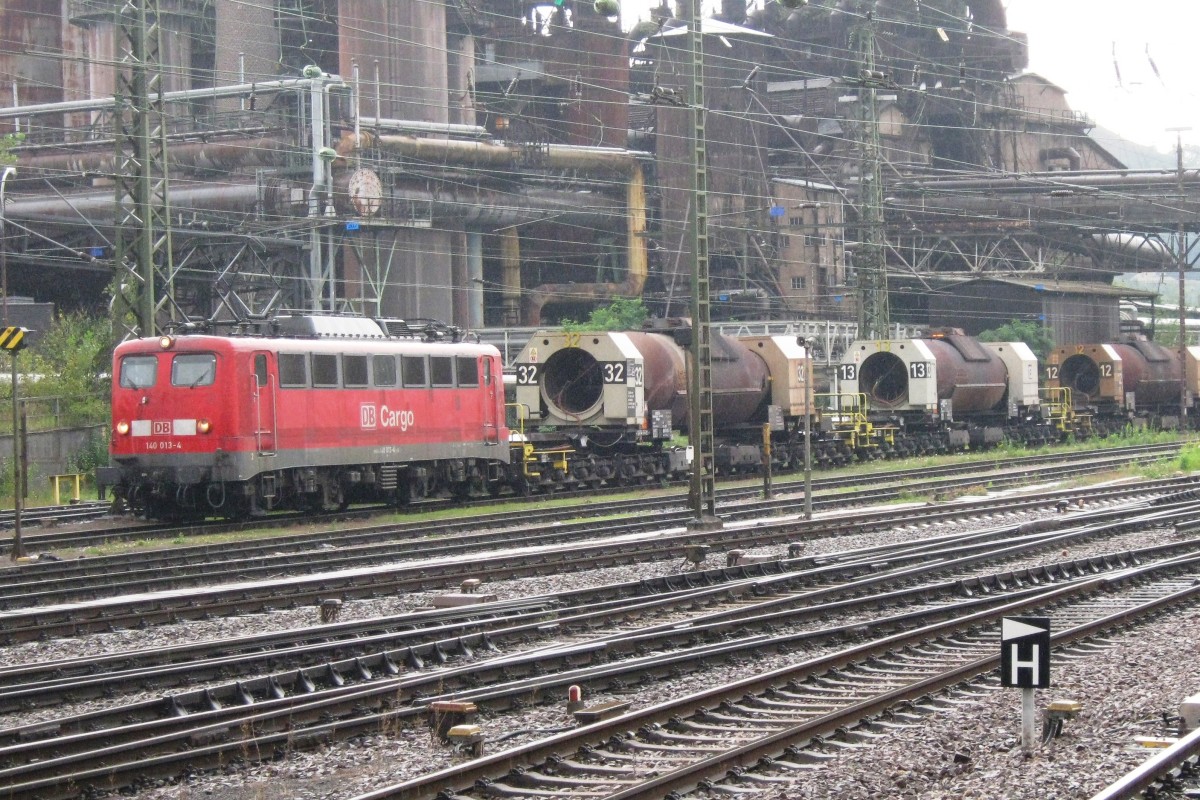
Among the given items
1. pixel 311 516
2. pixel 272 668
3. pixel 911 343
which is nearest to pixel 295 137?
pixel 911 343

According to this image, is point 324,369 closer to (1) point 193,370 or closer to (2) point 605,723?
(1) point 193,370

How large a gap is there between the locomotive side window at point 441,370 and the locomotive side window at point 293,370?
11.2 feet

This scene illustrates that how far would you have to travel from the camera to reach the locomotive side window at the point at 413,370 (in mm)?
26812

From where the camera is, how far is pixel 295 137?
52.5m

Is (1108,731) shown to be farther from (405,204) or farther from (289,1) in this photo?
(289,1)

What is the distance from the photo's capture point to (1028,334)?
65938 millimetres

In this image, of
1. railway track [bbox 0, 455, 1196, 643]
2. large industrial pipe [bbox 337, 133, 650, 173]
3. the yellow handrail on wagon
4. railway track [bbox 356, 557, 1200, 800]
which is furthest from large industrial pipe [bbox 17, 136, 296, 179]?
railway track [bbox 356, 557, 1200, 800]

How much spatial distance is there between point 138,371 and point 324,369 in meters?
2.92

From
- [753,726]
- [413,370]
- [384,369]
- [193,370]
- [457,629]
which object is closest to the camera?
[753,726]

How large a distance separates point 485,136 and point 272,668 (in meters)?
50.6

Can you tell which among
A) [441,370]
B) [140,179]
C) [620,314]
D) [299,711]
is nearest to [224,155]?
[620,314]

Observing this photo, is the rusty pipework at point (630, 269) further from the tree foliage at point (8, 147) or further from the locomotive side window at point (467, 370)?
the locomotive side window at point (467, 370)

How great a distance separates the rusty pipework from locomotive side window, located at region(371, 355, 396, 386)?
37.7 m

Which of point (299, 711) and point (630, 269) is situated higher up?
point (630, 269)
